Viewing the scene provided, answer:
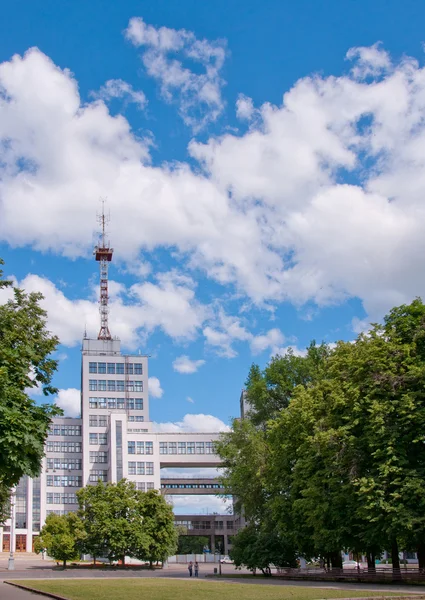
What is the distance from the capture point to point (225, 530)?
4943 inches

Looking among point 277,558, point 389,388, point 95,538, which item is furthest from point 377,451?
point 95,538

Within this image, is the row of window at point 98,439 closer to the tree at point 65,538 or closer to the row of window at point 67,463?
the row of window at point 67,463

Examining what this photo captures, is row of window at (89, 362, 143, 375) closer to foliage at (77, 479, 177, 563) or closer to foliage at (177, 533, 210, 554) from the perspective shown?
foliage at (177, 533, 210, 554)

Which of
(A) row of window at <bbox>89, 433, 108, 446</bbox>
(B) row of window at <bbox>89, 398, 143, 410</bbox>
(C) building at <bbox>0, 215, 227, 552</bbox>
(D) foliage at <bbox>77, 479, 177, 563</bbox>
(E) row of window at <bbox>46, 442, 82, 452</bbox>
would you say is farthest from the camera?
(B) row of window at <bbox>89, 398, 143, 410</bbox>

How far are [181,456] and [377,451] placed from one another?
81.4 meters

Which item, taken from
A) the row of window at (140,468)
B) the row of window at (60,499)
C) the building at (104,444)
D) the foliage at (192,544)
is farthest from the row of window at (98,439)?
the foliage at (192,544)

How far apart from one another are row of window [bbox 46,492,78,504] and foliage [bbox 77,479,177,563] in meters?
46.0

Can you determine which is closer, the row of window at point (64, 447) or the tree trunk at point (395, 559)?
the tree trunk at point (395, 559)

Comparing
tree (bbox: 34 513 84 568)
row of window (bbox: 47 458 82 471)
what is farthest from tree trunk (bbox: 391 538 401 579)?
row of window (bbox: 47 458 82 471)

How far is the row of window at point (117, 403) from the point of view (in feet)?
386

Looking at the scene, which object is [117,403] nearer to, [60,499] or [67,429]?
[67,429]

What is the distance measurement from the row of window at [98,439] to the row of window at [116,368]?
34.7 feet

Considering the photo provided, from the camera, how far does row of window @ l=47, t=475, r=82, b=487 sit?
11388 centimetres

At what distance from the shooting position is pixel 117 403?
118 meters
